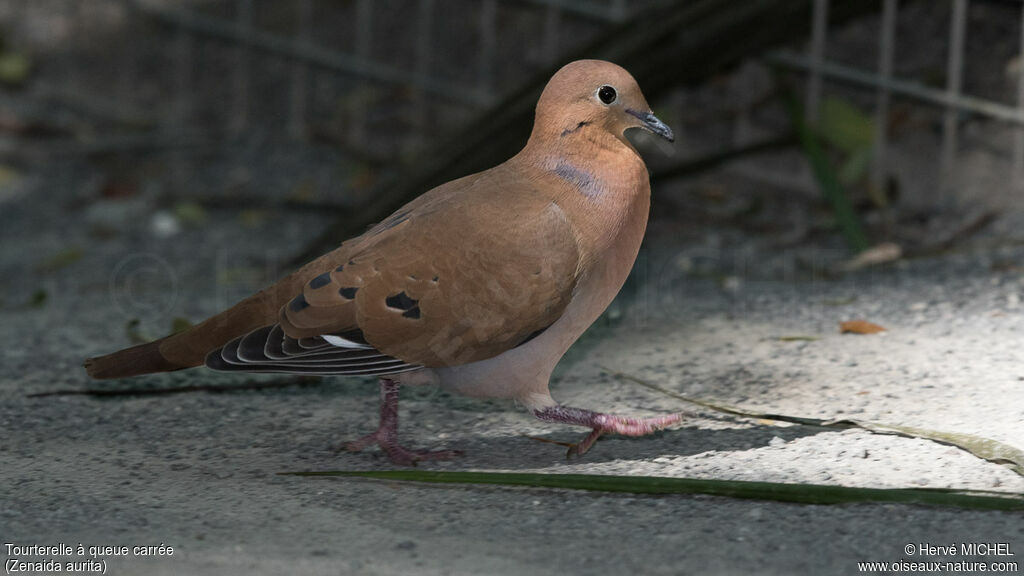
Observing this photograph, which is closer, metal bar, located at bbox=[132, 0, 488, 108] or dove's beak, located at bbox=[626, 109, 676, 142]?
dove's beak, located at bbox=[626, 109, 676, 142]

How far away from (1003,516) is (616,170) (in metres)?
0.97

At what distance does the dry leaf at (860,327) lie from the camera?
11.2 ft

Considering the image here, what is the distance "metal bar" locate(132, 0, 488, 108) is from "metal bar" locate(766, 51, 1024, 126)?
1.42 meters

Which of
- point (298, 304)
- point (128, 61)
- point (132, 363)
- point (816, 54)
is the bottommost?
point (132, 363)

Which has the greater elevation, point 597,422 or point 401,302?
point 401,302

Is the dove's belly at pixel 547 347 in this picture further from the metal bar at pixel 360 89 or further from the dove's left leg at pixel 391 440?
the metal bar at pixel 360 89

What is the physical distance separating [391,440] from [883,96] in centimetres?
270

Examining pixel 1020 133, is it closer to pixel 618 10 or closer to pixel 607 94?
pixel 618 10

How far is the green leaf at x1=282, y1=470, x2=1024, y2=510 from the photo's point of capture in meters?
2.28

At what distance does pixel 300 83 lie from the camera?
6.42m

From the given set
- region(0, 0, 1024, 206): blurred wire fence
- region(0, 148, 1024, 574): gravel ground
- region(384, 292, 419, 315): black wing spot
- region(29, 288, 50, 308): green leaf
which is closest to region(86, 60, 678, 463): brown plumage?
region(384, 292, 419, 315): black wing spot

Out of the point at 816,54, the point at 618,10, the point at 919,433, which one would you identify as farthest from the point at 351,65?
the point at 919,433

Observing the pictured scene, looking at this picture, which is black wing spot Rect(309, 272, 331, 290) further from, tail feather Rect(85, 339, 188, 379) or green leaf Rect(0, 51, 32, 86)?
green leaf Rect(0, 51, 32, 86)

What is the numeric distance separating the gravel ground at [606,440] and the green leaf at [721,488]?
0.07ft
